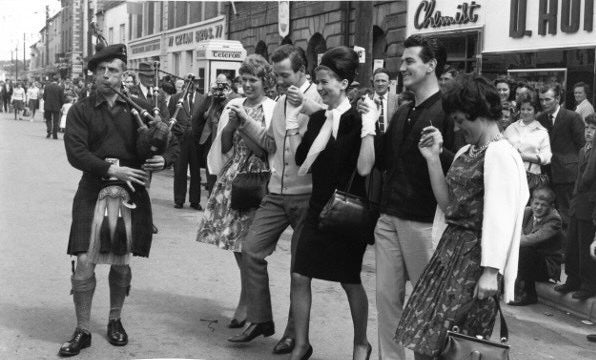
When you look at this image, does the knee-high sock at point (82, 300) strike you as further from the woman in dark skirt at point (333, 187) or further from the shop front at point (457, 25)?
the shop front at point (457, 25)

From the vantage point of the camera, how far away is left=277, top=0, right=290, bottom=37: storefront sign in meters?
28.2

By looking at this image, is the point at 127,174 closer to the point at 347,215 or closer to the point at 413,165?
the point at 347,215

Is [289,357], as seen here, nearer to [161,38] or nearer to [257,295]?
[257,295]

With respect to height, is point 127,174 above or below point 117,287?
above

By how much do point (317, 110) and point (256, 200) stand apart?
1.17 meters

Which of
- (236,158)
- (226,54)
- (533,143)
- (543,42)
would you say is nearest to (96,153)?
(236,158)

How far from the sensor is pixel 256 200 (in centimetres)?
653

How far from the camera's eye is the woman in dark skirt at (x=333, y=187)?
5375 mm

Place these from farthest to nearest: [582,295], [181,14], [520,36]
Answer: [181,14]
[520,36]
[582,295]

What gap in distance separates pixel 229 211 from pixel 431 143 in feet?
8.11

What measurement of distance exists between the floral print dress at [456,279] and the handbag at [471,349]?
0.49 ft

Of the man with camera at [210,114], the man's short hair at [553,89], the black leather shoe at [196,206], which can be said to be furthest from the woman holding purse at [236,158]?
the black leather shoe at [196,206]

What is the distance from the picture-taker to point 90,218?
598 cm

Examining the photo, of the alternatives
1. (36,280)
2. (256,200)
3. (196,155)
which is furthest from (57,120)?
(256,200)
